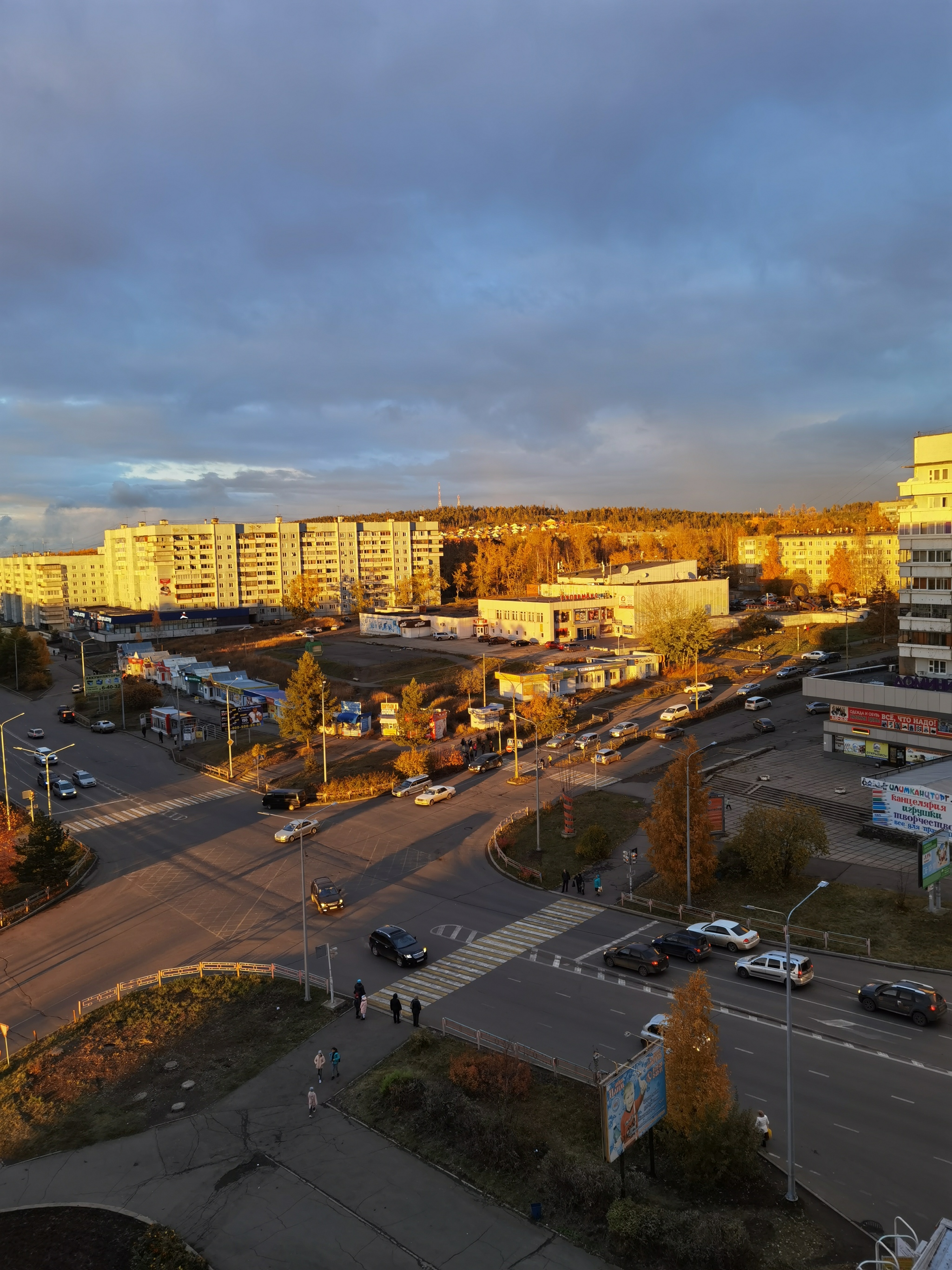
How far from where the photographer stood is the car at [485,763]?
53125 millimetres

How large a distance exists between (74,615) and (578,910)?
14737 cm

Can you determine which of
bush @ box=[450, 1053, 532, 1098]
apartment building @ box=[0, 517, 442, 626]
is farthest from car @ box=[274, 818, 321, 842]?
apartment building @ box=[0, 517, 442, 626]

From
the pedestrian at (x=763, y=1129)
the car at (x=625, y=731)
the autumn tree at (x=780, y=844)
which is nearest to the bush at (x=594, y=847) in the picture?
the autumn tree at (x=780, y=844)

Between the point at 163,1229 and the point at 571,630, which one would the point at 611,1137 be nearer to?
the point at 163,1229

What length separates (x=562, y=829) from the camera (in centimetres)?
4138

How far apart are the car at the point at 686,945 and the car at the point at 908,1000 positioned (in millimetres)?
4972

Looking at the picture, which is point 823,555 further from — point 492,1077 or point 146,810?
point 492,1077

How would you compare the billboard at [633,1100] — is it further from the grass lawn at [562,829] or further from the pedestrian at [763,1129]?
the grass lawn at [562,829]

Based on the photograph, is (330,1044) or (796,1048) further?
(330,1044)

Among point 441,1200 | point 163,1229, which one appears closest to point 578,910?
point 441,1200

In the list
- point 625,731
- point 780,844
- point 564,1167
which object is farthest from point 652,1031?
point 625,731

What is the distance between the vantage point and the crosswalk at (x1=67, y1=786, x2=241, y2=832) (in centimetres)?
4750

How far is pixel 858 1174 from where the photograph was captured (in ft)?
53.5

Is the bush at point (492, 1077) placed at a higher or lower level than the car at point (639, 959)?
higher
